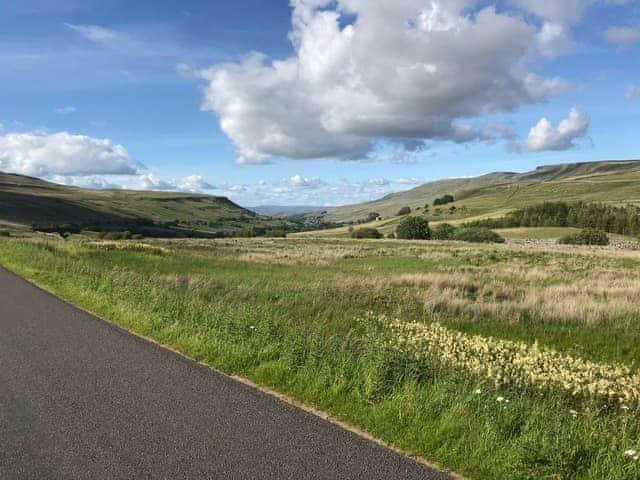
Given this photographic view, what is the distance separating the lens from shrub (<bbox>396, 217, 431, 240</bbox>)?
4382 inches

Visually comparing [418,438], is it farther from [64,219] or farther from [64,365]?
[64,219]

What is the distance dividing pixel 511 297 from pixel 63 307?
15.9 metres

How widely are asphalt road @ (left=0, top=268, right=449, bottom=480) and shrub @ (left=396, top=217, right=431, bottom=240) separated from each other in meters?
105

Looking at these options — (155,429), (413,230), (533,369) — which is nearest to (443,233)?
(413,230)

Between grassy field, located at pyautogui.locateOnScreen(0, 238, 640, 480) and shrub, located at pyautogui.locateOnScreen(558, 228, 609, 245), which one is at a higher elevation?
grassy field, located at pyautogui.locateOnScreen(0, 238, 640, 480)

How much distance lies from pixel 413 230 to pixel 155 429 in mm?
108365

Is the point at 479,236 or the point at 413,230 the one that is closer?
the point at 479,236

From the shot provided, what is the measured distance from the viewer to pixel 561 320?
1495 centimetres

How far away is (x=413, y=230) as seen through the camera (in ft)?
366

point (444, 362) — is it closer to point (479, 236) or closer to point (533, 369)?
point (533, 369)

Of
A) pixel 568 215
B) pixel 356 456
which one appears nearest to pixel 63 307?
pixel 356 456

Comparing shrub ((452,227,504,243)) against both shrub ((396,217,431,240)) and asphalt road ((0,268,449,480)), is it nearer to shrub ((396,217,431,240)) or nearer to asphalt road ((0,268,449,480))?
shrub ((396,217,431,240))

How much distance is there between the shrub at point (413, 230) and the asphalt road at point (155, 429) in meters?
105

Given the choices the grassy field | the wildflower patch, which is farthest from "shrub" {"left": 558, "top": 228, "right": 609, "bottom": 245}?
the wildflower patch
